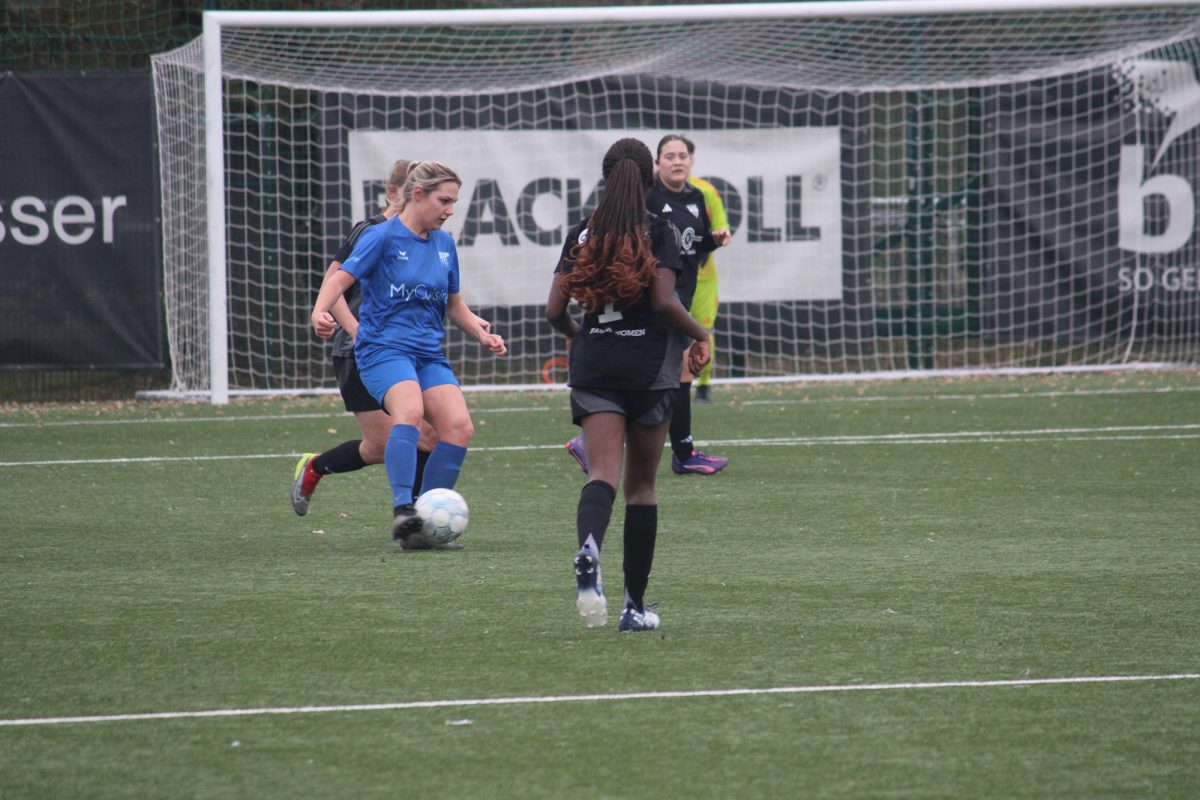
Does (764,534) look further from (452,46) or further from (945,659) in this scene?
(452,46)

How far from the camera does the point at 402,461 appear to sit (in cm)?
693

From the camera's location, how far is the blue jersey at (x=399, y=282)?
702cm

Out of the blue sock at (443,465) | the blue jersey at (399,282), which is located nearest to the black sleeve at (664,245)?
the blue jersey at (399,282)

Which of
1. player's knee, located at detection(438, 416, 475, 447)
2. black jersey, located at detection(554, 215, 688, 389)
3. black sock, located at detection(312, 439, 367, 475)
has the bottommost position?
A: black sock, located at detection(312, 439, 367, 475)

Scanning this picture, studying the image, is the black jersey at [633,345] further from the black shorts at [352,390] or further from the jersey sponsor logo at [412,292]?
the black shorts at [352,390]

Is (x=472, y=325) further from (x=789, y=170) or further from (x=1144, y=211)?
(x=1144, y=211)

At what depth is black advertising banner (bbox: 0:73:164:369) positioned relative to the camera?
14.7 metres

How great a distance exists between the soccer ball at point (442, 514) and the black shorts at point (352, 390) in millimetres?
1128

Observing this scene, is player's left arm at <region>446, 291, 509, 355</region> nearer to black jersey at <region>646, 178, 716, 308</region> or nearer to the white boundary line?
black jersey at <region>646, 178, 716, 308</region>

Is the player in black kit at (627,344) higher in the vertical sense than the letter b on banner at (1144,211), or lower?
lower

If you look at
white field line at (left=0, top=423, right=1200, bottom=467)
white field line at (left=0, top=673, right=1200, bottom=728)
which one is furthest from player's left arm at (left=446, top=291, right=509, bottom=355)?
white field line at (left=0, top=423, right=1200, bottom=467)

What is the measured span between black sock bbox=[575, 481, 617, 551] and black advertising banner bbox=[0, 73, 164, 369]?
10.4 metres

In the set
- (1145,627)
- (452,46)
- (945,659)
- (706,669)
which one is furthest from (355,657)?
(452,46)

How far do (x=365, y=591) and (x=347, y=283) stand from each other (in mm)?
1467
